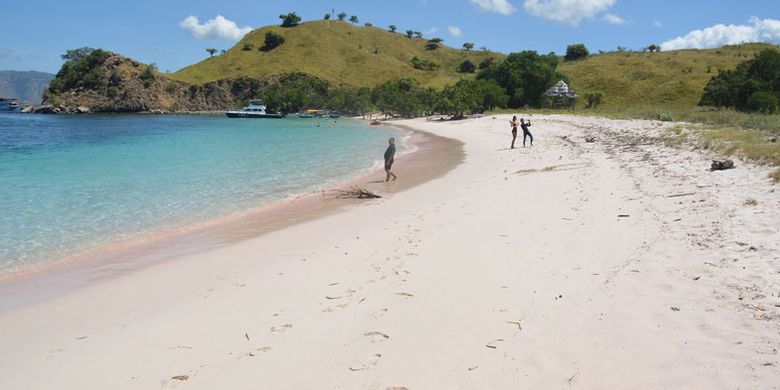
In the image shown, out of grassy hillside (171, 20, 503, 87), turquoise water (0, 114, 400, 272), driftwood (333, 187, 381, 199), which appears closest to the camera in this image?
turquoise water (0, 114, 400, 272)

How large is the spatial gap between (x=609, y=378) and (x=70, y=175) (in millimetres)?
25401

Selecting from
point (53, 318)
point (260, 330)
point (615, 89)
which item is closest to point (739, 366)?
point (260, 330)

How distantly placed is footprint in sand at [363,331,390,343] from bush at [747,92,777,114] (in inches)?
1880

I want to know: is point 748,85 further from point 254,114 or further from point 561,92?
point 254,114

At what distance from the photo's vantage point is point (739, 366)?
12.7 feet

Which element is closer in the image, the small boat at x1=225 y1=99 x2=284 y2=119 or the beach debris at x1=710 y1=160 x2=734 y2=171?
the beach debris at x1=710 y1=160 x2=734 y2=171

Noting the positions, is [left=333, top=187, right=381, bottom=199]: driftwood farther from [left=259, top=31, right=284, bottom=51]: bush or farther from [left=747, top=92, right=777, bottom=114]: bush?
[left=259, top=31, right=284, bottom=51]: bush

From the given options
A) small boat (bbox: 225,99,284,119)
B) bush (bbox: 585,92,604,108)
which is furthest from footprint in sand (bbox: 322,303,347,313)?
small boat (bbox: 225,99,284,119)

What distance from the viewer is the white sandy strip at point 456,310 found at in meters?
4.27

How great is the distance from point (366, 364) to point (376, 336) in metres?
0.59

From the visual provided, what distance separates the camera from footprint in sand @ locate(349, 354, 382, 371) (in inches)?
175

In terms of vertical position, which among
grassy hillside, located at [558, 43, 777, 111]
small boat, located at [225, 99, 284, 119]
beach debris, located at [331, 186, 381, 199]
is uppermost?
grassy hillside, located at [558, 43, 777, 111]

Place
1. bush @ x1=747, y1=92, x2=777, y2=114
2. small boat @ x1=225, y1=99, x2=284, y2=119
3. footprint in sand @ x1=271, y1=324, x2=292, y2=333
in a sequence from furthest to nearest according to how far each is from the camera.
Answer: small boat @ x1=225, y1=99, x2=284, y2=119 → bush @ x1=747, y1=92, x2=777, y2=114 → footprint in sand @ x1=271, y1=324, x2=292, y2=333

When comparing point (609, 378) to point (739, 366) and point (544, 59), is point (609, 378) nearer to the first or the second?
point (739, 366)
